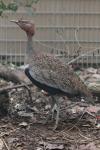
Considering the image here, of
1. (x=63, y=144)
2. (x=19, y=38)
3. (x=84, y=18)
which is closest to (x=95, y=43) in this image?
(x=84, y=18)

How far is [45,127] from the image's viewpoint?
739 centimetres

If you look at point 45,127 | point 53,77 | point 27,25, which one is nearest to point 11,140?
point 45,127

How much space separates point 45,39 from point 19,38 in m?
0.48

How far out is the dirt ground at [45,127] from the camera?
690 cm

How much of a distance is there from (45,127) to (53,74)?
2.13 feet

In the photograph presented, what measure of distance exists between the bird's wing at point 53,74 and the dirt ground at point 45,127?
0.50 metres

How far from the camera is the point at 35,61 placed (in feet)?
23.8

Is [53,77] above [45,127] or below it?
above

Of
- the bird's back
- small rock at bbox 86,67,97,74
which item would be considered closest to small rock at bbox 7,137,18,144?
the bird's back

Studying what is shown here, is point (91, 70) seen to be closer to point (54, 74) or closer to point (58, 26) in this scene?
point (58, 26)

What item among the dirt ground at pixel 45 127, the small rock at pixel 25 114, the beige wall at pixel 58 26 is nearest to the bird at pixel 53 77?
the dirt ground at pixel 45 127

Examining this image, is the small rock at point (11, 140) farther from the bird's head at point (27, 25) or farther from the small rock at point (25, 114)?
the bird's head at point (27, 25)

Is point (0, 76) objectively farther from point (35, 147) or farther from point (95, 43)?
point (95, 43)

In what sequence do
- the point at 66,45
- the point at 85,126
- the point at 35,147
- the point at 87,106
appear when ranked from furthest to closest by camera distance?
the point at 66,45
the point at 87,106
the point at 85,126
the point at 35,147
